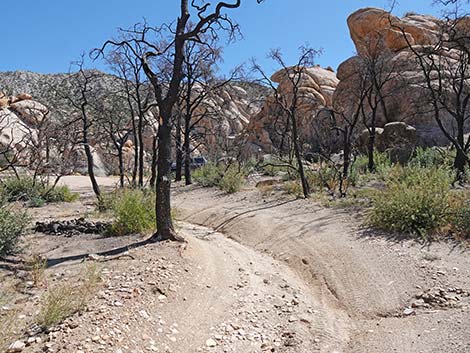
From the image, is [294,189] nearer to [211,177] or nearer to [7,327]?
[211,177]

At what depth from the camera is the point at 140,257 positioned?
5273 mm

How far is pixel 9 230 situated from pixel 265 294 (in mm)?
3488

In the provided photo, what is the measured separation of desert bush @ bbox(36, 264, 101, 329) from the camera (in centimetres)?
347

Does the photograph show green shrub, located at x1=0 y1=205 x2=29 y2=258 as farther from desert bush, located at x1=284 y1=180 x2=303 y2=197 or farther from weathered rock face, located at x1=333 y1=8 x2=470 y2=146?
weathered rock face, located at x1=333 y1=8 x2=470 y2=146

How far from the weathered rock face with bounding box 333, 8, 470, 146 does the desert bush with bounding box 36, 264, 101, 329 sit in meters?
14.7

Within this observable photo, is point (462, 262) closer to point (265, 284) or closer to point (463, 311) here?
point (463, 311)

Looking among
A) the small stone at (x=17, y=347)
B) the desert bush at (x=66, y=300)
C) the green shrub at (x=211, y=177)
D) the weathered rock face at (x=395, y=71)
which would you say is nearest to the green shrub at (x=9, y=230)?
the desert bush at (x=66, y=300)

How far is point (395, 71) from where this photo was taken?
923 inches

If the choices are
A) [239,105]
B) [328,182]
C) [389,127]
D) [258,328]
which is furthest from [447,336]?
[239,105]

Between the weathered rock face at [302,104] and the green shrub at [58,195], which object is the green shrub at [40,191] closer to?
the green shrub at [58,195]

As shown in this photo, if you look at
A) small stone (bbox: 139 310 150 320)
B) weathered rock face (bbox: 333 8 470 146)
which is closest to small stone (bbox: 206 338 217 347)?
small stone (bbox: 139 310 150 320)

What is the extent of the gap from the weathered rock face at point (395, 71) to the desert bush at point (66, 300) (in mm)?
14720

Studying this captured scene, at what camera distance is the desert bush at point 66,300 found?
3.47 metres

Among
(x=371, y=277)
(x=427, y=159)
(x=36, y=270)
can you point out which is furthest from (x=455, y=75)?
(x=36, y=270)
